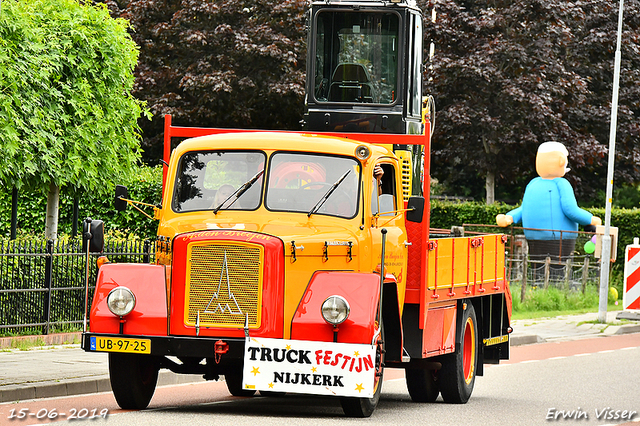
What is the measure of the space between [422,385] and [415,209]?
10.1 ft

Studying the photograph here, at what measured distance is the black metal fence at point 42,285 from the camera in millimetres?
17078

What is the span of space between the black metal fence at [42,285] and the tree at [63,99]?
1580mm

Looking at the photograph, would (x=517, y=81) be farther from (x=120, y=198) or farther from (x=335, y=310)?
(x=335, y=310)

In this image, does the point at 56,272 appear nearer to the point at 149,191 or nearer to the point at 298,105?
the point at 149,191

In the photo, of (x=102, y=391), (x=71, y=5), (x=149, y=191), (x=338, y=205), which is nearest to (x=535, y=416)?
(x=338, y=205)

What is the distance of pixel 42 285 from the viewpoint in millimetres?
17703

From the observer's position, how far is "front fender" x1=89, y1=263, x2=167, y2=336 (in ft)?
33.9

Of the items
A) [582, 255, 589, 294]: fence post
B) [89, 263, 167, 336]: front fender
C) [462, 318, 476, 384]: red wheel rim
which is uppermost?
[89, 263, 167, 336]: front fender

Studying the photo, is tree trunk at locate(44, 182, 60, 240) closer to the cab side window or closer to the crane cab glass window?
the crane cab glass window

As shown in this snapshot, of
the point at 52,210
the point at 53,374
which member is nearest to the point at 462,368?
the point at 53,374

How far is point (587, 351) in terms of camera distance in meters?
20.6

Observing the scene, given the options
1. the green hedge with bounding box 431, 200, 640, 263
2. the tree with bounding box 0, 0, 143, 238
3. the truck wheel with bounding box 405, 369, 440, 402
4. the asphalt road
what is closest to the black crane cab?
the truck wheel with bounding box 405, 369, 440, 402

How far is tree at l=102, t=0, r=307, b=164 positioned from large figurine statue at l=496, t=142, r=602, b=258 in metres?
7.07

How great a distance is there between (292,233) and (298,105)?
2398cm
